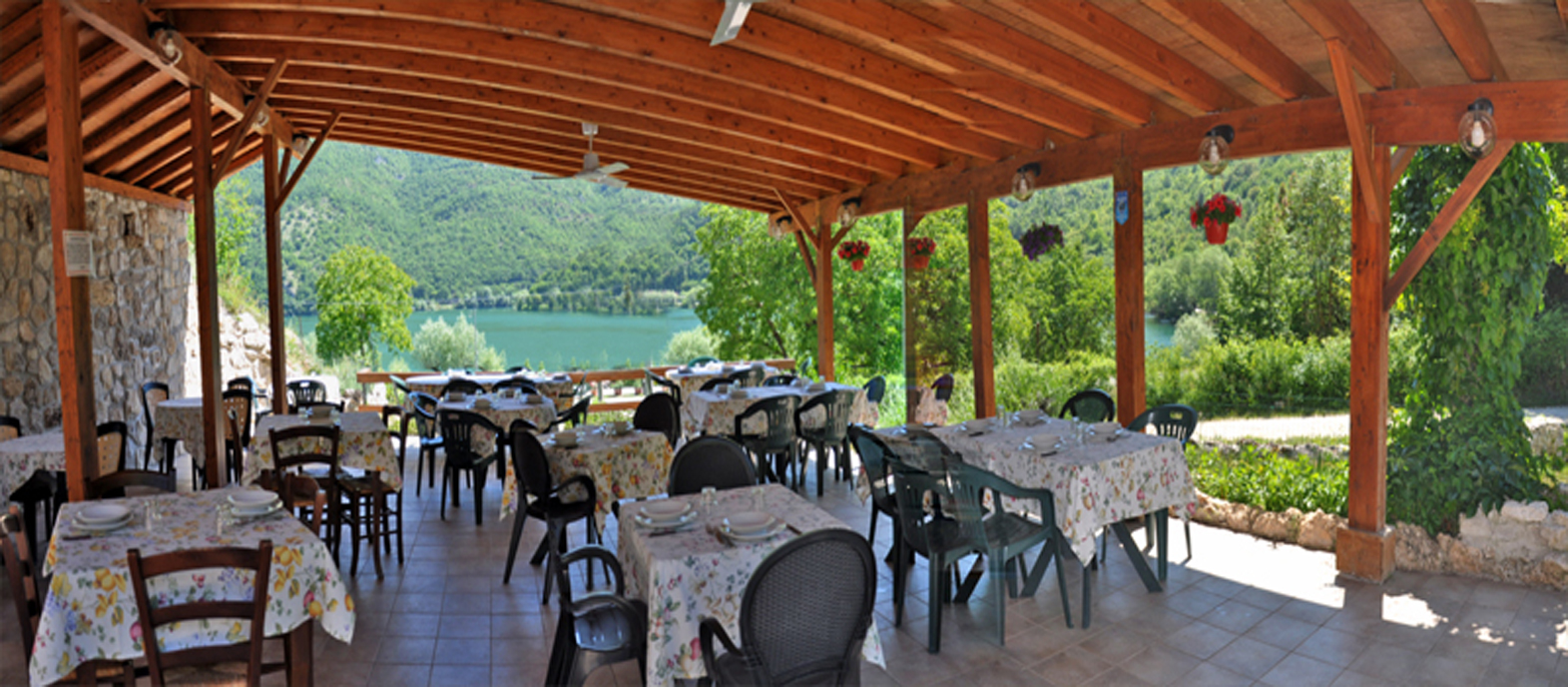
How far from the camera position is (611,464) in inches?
198

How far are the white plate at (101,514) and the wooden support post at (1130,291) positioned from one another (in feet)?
18.4

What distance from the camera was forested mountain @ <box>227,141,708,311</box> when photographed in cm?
2784

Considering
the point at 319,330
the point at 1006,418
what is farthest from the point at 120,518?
Result: the point at 319,330

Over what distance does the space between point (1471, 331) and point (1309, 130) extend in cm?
146

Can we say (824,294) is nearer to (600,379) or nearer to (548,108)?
(600,379)

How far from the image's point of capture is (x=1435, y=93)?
14.1 feet

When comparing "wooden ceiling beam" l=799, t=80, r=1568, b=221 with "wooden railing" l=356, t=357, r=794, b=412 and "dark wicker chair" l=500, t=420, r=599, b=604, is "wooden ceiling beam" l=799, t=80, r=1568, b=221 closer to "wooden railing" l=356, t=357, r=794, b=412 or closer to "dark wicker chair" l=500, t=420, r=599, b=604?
"dark wicker chair" l=500, t=420, r=599, b=604

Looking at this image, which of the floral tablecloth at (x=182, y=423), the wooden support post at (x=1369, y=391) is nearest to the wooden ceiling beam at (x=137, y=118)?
the floral tablecloth at (x=182, y=423)

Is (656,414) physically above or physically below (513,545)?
above

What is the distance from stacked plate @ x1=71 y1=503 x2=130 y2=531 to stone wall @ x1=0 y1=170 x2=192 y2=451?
2623mm

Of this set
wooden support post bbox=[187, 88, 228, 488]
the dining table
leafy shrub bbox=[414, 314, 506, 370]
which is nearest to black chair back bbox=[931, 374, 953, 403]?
the dining table

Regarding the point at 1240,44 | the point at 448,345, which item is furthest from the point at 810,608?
the point at 448,345

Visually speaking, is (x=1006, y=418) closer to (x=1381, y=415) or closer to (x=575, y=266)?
(x=1381, y=415)

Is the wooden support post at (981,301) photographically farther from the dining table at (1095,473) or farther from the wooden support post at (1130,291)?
the dining table at (1095,473)
